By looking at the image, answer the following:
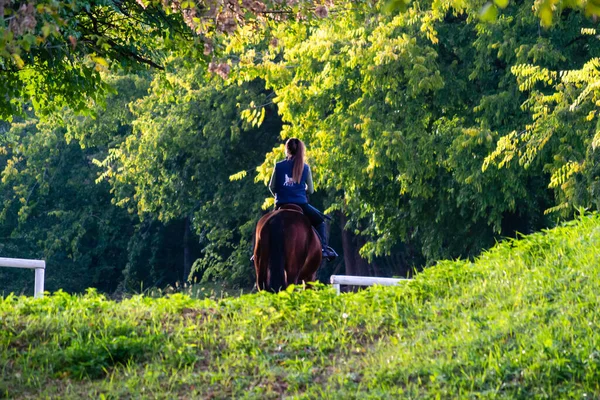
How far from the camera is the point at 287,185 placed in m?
13.8

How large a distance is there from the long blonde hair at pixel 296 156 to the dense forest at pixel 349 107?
4.34 feet

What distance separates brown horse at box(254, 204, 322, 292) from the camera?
13.5 meters

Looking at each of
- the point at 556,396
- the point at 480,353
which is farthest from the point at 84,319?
the point at 556,396

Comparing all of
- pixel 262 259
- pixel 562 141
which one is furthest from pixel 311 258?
pixel 562 141

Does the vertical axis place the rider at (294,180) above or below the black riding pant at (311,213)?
above

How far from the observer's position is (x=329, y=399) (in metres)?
7.94

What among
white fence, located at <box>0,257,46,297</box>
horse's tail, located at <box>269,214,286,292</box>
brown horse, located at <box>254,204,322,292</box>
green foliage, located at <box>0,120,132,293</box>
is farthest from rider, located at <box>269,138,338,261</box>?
green foliage, located at <box>0,120,132,293</box>

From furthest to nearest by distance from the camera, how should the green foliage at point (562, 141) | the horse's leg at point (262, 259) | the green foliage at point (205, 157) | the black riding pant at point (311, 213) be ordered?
1. the green foliage at point (205, 157)
2. the green foliage at point (562, 141)
3. the black riding pant at point (311, 213)
4. the horse's leg at point (262, 259)

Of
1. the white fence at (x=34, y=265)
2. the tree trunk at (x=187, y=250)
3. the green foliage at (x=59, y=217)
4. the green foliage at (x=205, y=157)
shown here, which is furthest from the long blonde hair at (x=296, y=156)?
the tree trunk at (x=187, y=250)

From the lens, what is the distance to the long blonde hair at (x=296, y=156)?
13547mm

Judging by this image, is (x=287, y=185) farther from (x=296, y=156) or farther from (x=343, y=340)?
(x=343, y=340)

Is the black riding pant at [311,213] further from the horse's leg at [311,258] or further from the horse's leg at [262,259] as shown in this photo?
the horse's leg at [262,259]

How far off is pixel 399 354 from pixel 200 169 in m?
25.5

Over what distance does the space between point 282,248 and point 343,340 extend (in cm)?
425
